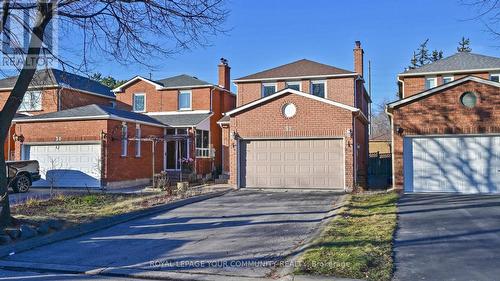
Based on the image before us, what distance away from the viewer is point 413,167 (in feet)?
55.9

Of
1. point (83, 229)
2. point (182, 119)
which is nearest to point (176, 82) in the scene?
point (182, 119)

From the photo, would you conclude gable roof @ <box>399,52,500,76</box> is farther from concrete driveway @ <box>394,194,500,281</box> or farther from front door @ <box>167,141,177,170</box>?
front door @ <box>167,141,177,170</box>

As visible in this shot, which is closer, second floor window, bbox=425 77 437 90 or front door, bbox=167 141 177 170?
second floor window, bbox=425 77 437 90

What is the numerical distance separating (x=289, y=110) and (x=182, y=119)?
9.76m

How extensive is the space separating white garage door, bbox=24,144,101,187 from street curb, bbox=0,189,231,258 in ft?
24.9

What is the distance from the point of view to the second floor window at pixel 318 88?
26.5 metres

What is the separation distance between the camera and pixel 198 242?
936cm

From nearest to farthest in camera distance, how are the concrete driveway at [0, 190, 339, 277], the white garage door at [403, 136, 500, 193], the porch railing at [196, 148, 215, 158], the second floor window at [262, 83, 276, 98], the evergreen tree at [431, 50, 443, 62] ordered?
the concrete driveway at [0, 190, 339, 277], the white garage door at [403, 136, 500, 193], the porch railing at [196, 148, 215, 158], the second floor window at [262, 83, 276, 98], the evergreen tree at [431, 50, 443, 62]

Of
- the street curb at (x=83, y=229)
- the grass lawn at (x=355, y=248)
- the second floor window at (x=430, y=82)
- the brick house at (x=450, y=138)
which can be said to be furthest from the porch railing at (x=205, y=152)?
the grass lawn at (x=355, y=248)

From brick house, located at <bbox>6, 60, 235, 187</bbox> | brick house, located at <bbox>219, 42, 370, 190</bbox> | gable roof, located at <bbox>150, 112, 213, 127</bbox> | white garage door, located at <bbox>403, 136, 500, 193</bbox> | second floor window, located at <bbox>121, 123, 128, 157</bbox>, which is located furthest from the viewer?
gable roof, located at <bbox>150, 112, 213, 127</bbox>

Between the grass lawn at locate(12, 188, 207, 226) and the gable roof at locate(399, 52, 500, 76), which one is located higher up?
the gable roof at locate(399, 52, 500, 76)

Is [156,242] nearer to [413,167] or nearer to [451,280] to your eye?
[451,280]

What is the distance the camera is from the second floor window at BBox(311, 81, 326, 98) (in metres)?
26.5

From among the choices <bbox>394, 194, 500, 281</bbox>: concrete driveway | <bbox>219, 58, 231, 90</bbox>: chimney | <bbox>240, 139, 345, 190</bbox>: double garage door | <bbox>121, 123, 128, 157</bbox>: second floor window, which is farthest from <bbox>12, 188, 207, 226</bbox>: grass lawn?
<bbox>219, 58, 231, 90</bbox>: chimney
